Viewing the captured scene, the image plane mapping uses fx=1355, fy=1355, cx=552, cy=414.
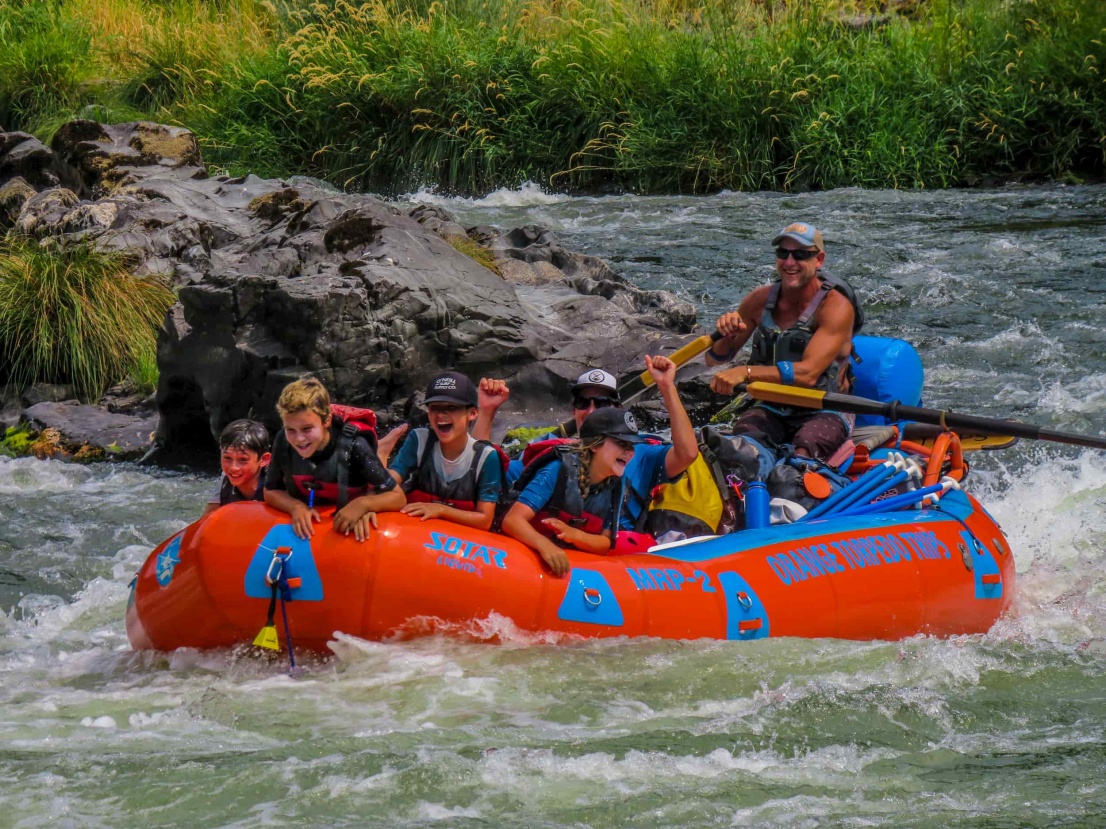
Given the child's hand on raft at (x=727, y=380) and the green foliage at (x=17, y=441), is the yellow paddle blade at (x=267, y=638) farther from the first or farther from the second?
the green foliage at (x=17, y=441)

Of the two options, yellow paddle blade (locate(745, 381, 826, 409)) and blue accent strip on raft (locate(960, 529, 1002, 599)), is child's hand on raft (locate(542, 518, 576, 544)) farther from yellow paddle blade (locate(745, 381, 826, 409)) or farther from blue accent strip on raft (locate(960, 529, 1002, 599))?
blue accent strip on raft (locate(960, 529, 1002, 599))

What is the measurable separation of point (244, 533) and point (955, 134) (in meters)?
10.8

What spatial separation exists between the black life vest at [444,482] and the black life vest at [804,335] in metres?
1.46

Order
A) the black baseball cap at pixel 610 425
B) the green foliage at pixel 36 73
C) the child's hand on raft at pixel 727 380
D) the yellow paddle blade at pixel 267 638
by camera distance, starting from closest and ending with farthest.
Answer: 1. the yellow paddle blade at pixel 267 638
2. the black baseball cap at pixel 610 425
3. the child's hand on raft at pixel 727 380
4. the green foliage at pixel 36 73

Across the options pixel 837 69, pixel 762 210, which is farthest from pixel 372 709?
pixel 837 69

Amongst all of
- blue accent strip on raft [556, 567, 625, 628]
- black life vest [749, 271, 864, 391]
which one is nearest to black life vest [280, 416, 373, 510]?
blue accent strip on raft [556, 567, 625, 628]

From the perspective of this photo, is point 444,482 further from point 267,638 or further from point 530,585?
point 267,638

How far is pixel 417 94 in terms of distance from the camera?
1454 centimetres

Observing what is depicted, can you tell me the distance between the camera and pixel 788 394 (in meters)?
5.47

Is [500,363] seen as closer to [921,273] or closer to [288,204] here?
[288,204]

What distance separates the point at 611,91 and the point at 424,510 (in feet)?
33.4

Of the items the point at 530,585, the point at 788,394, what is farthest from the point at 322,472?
Answer: the point at 788,394

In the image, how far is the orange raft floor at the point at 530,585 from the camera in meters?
4.58

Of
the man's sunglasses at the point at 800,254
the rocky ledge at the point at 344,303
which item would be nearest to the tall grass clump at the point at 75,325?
the rocky ledge at the point at 344,303
